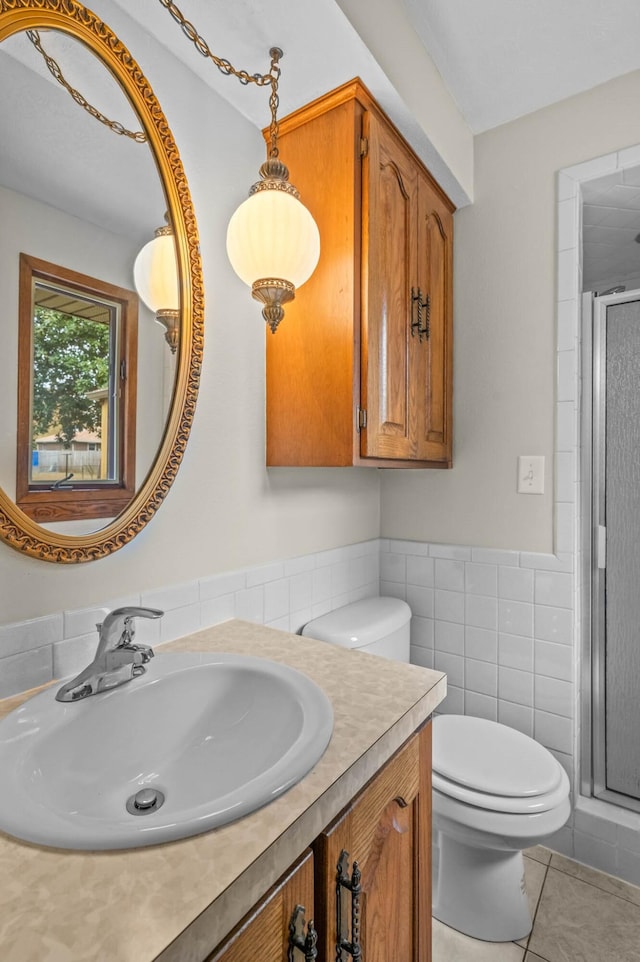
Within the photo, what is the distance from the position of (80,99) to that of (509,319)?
1.35 m

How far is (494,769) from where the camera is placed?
1321mm

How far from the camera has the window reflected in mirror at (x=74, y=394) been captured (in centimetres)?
83

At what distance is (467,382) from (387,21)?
1.02 m

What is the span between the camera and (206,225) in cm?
120

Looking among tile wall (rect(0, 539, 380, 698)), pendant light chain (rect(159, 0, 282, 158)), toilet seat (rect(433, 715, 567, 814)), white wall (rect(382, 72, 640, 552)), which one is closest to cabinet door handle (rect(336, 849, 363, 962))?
tile wall (rect(0, 539, 380, 698))

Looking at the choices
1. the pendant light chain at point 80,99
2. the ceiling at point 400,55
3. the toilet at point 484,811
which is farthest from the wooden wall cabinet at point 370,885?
the pendant light chain at point 80,99

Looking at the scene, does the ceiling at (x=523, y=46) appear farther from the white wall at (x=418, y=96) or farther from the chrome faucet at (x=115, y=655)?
the chrome faucet at (x=115, y=655)

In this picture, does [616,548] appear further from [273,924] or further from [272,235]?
[273,924]

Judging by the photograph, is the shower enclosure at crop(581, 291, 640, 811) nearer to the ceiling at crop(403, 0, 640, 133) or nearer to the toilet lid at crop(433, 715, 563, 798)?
the toilet lid at crop(433, 715, 563, 798)

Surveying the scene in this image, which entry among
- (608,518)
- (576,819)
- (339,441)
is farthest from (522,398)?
(576,819)

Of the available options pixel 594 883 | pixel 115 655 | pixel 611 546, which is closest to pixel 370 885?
pixel 115 655

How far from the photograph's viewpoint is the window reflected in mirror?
0.83m

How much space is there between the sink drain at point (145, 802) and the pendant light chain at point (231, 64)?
1.32m

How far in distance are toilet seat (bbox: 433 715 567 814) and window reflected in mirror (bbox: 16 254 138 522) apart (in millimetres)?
1072
